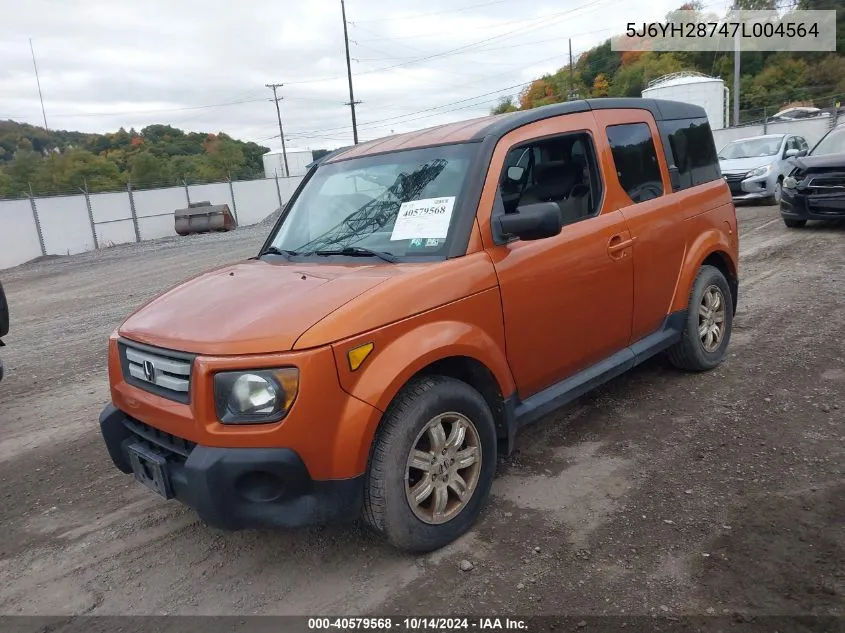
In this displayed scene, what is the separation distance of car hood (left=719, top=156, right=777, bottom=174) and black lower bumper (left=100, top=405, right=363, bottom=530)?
16028 millimetres

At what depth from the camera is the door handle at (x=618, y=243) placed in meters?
3.82

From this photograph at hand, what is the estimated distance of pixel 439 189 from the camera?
132 inches

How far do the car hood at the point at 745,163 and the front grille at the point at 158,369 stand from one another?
16.1 m

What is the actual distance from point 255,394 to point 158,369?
59 cm

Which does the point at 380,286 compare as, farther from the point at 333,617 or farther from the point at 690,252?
the point at 690,252

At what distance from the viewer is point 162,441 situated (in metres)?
2.89

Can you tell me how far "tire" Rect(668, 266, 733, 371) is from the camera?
466 centimetres

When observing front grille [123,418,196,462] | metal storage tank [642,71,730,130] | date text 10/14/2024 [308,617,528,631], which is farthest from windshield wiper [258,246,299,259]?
metal storage tank [642,71,730,130]

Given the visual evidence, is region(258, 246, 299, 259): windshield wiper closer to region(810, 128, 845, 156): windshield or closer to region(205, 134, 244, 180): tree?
region(810, 128, 845, 156): windshield

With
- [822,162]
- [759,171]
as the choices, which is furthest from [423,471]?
[759,171]

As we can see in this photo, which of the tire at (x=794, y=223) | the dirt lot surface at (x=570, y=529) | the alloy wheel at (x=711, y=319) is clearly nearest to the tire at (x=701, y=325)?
the alloy wheel at (x=711, y=319)

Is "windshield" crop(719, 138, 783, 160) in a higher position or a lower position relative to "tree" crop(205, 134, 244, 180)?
lower

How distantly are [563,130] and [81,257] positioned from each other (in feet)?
72.2

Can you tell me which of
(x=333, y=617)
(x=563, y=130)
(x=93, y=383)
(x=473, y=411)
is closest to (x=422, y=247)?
(x=473, y=411)
